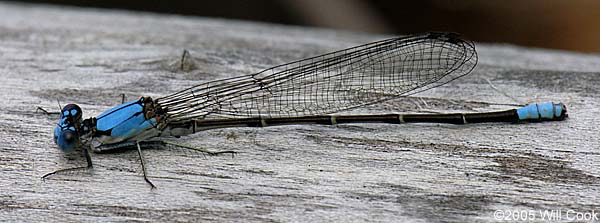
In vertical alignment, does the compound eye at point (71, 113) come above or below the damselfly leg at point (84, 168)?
above

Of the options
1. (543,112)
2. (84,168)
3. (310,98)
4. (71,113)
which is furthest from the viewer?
(310,98)

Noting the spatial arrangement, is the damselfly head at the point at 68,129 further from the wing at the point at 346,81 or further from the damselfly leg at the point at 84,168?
the wing at the point at 346,81

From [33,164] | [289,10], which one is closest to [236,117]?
[33,164]

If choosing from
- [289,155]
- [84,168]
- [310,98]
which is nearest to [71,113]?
[84,168]

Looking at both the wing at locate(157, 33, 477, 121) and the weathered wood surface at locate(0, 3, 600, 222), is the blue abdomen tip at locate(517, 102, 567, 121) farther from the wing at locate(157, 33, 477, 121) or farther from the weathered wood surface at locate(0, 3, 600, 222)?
the wing at locate(157, 33, 477, 121)

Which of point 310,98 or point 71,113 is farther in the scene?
point 310,98

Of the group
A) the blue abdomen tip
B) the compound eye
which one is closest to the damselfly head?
the compound eye

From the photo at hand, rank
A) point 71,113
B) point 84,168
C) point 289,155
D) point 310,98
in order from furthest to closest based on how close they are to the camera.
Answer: point 310,98 < point 71,113 < point 289,155 < point 84,168

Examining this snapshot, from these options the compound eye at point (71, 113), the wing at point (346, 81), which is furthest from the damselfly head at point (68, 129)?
the wing at point (346, 81)

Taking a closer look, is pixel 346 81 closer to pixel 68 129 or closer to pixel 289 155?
pixel 289 155
